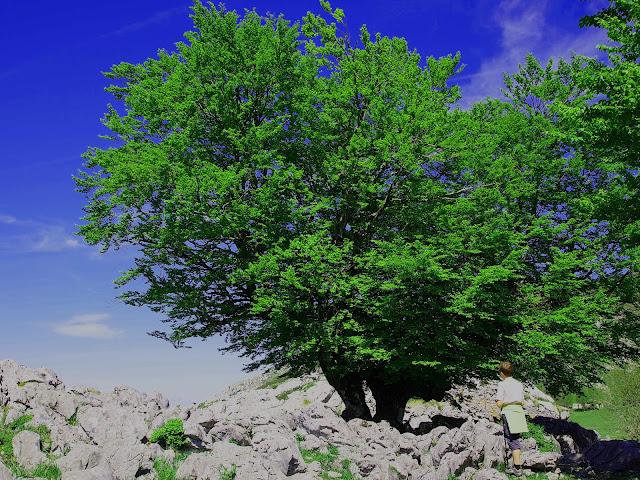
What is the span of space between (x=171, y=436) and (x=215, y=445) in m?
1.19

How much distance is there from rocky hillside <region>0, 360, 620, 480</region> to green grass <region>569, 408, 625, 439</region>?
8516 millimetres

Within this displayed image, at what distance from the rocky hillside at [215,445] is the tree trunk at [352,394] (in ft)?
15.4

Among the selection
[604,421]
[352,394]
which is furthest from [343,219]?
[604,421]

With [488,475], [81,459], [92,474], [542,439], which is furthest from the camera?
[542,439]

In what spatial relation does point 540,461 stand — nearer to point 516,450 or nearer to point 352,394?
point 516,450

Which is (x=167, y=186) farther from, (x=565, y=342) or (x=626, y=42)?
(x=565, y=342)

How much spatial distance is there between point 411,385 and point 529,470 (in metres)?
10.6

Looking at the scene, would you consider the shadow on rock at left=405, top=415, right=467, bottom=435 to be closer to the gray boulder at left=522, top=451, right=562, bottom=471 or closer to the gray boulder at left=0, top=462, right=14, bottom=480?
the gray boulder at left=522, top=451, right=562, bottom=471

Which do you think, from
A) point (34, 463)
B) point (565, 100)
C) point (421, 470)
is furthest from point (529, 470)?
point (565, 100)

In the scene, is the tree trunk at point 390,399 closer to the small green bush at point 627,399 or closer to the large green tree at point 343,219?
the large green tree at point 343,219

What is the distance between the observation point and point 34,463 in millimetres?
12266

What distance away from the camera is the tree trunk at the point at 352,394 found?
74.5ft

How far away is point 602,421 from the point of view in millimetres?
35938

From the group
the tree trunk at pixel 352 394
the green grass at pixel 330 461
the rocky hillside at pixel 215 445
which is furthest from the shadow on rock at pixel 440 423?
the green grass at pixel 330 461
